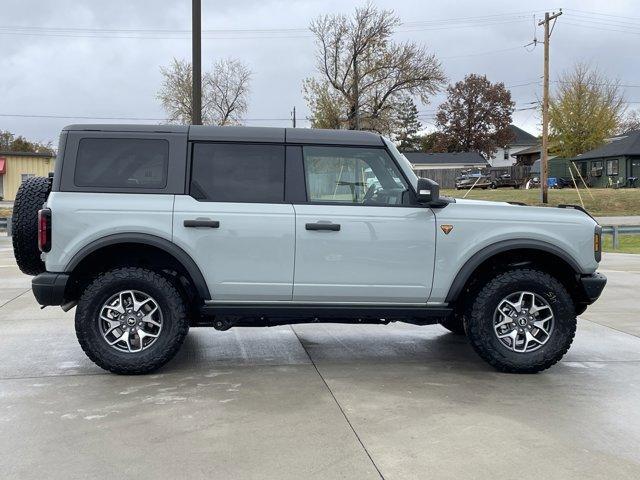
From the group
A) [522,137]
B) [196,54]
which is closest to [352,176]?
[196,54]

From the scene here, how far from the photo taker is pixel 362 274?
525 cm

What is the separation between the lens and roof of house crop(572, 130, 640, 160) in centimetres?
4644

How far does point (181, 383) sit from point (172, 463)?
5.19ft

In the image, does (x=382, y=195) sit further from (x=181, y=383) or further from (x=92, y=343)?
(x=92, y=343)

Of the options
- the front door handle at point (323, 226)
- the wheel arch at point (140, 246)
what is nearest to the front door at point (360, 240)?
the front door handle at point (323, 226)

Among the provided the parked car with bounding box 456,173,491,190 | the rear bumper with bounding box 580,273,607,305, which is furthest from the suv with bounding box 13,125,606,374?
the parked car with bounding box 456,173,491,190

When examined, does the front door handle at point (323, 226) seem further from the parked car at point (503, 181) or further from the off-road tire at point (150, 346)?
the parked car at point (503, 181)

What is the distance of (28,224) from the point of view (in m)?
5.29

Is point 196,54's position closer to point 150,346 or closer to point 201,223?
point 201,223

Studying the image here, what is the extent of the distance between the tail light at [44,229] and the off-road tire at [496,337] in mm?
3450

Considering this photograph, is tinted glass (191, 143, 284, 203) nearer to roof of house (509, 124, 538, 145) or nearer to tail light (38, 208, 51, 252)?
tail light (38, 208, 51, 252)

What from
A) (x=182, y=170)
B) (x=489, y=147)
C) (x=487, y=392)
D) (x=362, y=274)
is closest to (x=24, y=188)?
(x=182, y=170)

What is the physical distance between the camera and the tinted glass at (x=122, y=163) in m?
5.22

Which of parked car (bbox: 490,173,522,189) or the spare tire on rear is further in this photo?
parked car (bbox: 490,173,522,189)
